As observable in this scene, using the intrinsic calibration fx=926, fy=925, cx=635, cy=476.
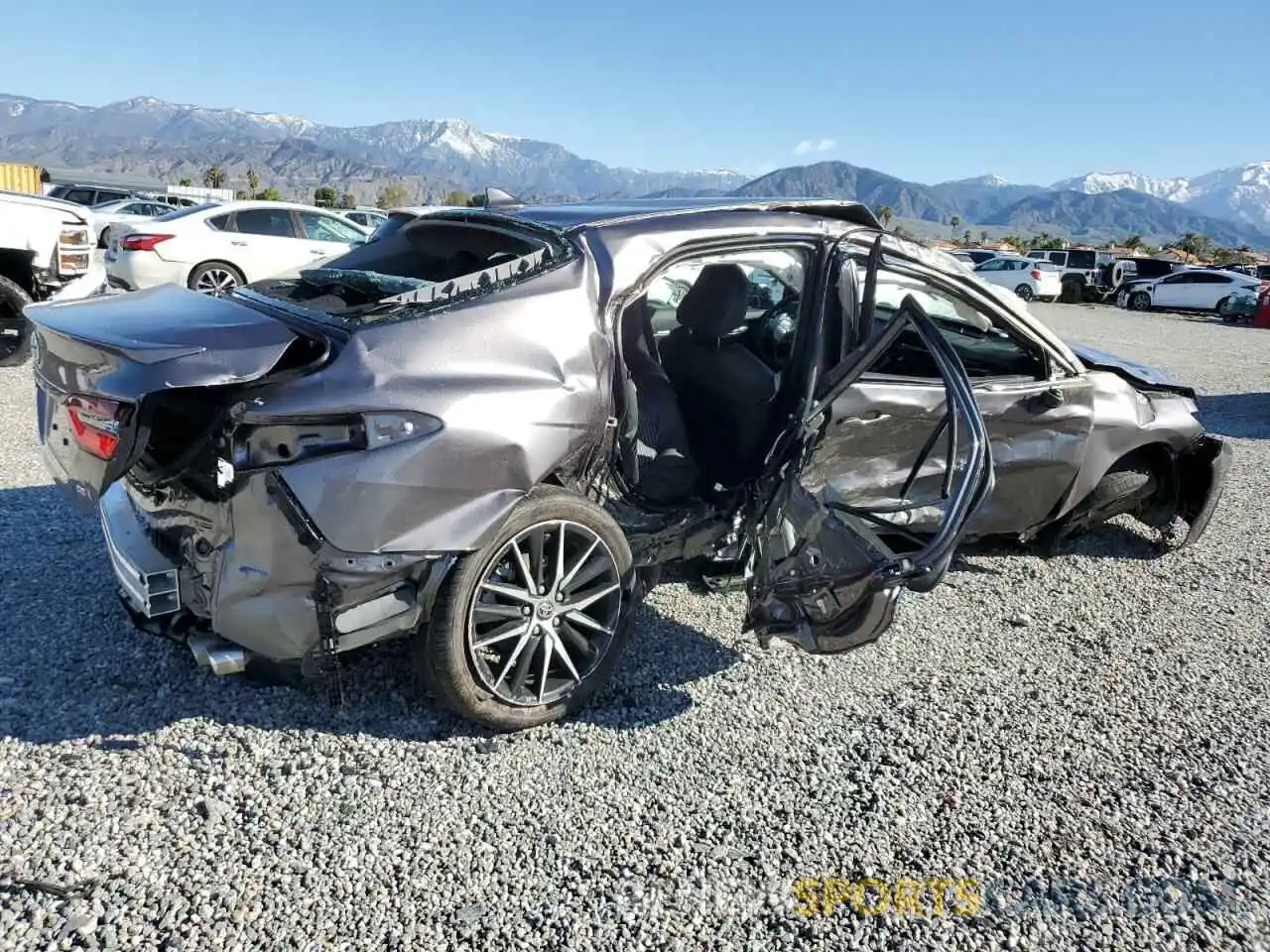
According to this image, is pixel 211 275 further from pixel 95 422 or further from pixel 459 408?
pixel 459 408

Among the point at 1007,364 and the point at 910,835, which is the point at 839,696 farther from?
the point at 1007,364

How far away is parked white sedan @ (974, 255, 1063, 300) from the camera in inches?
1085

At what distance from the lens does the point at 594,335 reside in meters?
3.01

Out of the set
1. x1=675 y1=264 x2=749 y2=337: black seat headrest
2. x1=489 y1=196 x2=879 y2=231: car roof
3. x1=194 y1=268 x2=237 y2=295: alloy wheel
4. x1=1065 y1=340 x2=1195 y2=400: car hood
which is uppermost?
x1=489 y1=196 x2=879 y2=231: car roof

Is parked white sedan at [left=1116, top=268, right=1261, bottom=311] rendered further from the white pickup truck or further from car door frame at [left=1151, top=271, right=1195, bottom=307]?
the white pickup truck

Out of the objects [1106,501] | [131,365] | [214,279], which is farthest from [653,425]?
[214,279]

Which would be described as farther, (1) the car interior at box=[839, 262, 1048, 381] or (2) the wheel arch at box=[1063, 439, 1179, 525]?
(2) the wheel arch at box=[1063, 439, 1179, 525]

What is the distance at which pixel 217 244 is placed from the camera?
1178cm

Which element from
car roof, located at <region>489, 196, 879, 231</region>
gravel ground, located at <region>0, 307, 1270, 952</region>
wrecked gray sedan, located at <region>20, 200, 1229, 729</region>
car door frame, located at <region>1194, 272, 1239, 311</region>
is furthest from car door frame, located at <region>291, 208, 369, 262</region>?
car door frame, located at <region>1194, 272, 1239, 311</region>

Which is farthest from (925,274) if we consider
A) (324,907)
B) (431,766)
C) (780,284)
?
(324,907)

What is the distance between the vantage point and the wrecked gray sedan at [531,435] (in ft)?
8.37

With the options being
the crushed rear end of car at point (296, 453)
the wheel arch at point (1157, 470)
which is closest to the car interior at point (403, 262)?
the crushed rear end of car at point (296, 453)

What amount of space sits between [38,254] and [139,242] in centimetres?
340

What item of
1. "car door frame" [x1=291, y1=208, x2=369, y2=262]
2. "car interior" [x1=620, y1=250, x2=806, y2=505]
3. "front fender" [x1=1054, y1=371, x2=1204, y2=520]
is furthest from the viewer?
"car door frame" [x1=291, y1=208, x2=369, y2=262]
